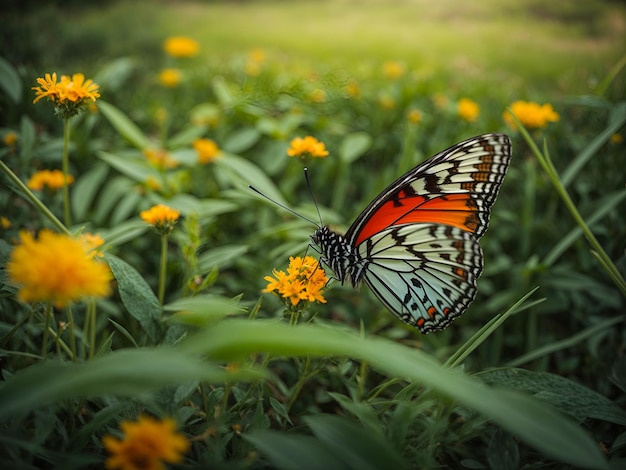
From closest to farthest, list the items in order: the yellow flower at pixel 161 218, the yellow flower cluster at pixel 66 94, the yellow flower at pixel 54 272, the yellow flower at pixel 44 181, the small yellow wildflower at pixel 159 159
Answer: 1. the yellow flower at pixel 54 272
2. the yellow flower cluster at pixel 66 94
3. the yellow flower at pixel 161 218
4. the yellow flower at pixel 44 181
5. the small yellow wildflower at pixel 159 159

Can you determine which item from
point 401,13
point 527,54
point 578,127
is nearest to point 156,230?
point 578,127

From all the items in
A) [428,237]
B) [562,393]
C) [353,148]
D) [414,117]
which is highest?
[414,117]

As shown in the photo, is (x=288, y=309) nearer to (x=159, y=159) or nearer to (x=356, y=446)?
(x=356, y=446)

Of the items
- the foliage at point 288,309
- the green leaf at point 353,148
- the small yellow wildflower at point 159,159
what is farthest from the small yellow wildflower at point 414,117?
the small yellow wildflower at point 159,159

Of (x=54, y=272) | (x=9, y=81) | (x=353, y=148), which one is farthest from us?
(x=353, y=148)

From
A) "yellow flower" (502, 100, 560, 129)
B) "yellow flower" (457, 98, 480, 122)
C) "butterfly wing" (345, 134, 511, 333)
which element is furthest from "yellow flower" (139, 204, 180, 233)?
"yellow flower" (457, 98, 480, 122)

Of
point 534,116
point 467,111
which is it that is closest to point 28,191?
point 534,116

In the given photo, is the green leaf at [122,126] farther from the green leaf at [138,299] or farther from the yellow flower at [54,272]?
the yellow flower at [54,272]
